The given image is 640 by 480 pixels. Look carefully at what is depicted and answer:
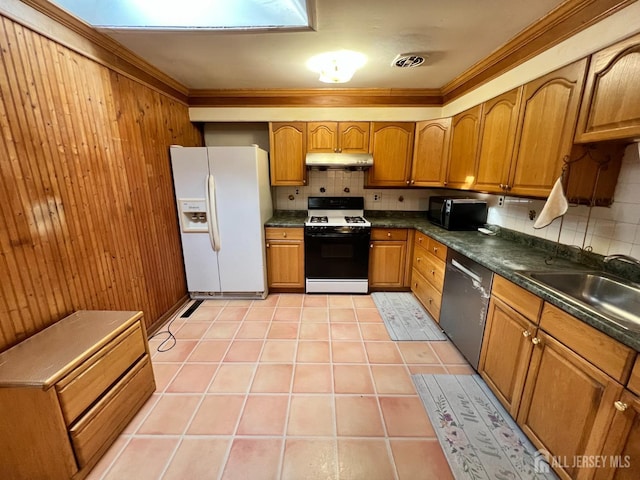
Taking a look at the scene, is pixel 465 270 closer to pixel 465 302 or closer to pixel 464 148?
pixel 465 302

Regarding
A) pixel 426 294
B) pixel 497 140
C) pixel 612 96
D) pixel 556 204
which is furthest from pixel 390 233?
pixel 612 96

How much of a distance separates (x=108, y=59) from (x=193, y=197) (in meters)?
1.27

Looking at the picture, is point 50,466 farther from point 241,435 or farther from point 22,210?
point 22,210

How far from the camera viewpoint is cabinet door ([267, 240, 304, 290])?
3207 mm

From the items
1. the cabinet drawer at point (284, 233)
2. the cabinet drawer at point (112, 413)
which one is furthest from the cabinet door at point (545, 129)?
the cabinet drawer at point (112, 413)

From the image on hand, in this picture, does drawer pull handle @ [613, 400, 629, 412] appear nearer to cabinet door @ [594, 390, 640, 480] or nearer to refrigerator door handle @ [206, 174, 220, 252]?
cabinet door @ [594, 390, 640, 480]

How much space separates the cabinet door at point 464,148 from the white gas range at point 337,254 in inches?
41.0

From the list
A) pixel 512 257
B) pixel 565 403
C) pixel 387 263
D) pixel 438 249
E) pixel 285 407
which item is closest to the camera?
pixel 565 403

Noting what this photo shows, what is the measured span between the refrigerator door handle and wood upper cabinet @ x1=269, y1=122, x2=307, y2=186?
770mm

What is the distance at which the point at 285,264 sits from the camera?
3266mm

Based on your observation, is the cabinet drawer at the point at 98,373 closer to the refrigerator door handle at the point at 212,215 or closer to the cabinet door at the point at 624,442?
the refrigerator door handle at the point at 212,215

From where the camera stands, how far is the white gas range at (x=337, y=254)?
3.10m

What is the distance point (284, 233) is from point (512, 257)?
7.29 feet

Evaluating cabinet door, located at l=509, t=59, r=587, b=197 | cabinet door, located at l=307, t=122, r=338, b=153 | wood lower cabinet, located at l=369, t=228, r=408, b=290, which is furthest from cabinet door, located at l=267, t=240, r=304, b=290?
cabinet door, located at l=509, t=59, r=587, b=197
